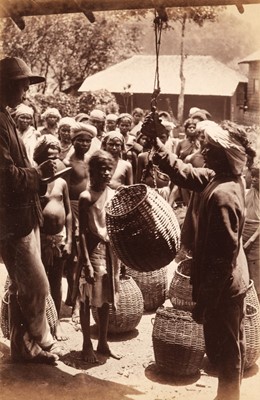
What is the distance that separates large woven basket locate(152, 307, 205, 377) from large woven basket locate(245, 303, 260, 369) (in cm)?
44

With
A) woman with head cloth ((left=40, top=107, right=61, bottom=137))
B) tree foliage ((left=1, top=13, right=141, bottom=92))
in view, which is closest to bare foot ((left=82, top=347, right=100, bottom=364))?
woman with head cloth ((left=40, top=107, right=61, bottom=137))

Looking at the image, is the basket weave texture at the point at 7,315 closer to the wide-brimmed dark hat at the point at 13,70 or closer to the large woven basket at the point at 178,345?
the large woven basket at the point at 178,345

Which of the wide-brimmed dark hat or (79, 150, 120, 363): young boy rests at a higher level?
the wide-brimmed dark hat

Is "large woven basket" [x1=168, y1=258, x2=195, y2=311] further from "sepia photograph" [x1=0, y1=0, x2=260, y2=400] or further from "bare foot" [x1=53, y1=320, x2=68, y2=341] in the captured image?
"bare foot" [x1=53, y1=320, x2=68, y2=341]

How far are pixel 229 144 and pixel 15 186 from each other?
1.62m

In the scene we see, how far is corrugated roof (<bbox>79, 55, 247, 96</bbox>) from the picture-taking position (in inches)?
1426

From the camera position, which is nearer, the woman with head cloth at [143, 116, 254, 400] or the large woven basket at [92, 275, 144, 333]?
the woman with head cloth at [143, 116, 254, 400]

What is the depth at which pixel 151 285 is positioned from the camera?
268 inches

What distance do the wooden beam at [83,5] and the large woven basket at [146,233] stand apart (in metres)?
1.32

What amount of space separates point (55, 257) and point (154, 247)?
1.93 metres

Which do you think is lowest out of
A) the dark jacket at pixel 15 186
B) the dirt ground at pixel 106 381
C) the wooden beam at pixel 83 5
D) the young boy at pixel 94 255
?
the dirt ground at pixel 106 381

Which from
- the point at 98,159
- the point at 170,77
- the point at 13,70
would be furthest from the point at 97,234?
the point at 170,77

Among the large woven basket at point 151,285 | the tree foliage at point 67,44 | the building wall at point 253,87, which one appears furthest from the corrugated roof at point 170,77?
the large woven basket at point 151,285

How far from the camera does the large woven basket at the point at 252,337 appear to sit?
17.2 ft
